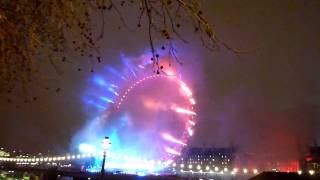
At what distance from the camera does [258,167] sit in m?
134

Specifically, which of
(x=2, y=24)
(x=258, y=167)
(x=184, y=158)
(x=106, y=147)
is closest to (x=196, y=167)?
(x=184, y=158)

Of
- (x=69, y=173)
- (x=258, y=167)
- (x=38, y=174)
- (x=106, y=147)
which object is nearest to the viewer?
(x=106, y=147)

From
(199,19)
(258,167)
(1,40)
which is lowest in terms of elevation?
(199,19)

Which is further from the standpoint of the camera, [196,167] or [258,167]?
[196,167]

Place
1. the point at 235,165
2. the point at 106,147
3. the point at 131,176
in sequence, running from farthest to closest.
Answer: the point at 235,165 < the point at 131,176 < the point at 106,147

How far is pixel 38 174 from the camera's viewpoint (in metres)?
103

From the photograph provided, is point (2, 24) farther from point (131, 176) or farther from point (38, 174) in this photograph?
point (38, 174)

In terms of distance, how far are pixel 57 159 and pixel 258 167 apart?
294ft

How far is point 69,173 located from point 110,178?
831 inches

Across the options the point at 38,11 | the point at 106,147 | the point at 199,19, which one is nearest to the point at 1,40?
the point at 38,11

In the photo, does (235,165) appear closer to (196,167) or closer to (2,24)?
(196,167)

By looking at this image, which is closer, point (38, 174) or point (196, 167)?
point (38, 174)

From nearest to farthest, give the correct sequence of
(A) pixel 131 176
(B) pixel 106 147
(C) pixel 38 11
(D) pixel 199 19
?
(D) pixel 199 19
(C) pixel 38 11
(B) pixel 106 147
(A) pixel 131 176

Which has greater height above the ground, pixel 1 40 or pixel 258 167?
A: pixel 258 167
